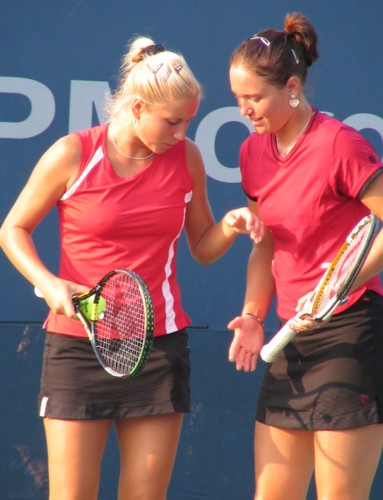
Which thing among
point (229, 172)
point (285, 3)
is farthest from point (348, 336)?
point (285, 3)

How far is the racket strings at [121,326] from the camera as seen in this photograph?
301cm

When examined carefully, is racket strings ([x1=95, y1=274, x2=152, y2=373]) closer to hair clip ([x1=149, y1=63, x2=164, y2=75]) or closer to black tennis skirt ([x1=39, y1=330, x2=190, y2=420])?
black tennis skirt ([x1=39, y1=330, x2=190, y2=420])

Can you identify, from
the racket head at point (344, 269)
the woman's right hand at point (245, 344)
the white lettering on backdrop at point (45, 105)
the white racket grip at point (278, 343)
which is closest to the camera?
the racket head at point (344, 269)

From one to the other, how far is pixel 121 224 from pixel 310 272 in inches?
23.0

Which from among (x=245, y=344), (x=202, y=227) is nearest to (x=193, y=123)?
(x=202, y=227)

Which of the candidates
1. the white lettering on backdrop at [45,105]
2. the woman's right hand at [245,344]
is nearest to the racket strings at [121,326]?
the woman's right hand at [245,344]

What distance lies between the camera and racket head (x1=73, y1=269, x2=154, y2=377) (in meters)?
2.96

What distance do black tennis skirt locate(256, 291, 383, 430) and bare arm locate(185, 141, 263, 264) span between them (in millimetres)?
404

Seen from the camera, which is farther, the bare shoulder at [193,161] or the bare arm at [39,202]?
the bare shoulder at [193,161]

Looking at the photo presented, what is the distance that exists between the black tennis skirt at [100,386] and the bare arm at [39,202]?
232mm

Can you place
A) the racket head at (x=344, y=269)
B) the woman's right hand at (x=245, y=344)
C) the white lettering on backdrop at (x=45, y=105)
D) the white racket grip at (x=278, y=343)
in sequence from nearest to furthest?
the racket head at (x=344, y=269) → the white racket grip at (x=278, y=343) → the woman's right hand at (x=245, y=344) → the white lettering on backdrop at (x=45, y=105)

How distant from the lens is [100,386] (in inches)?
123

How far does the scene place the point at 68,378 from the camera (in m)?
3.13

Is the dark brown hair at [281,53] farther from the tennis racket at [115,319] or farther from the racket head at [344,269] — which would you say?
the tennis racket at [115,319]
